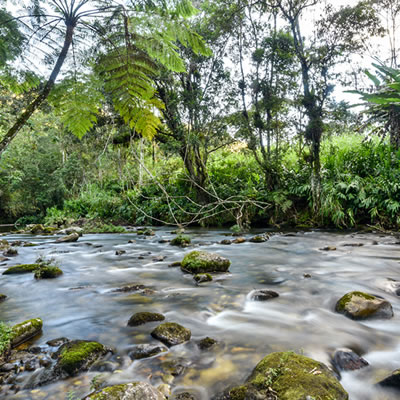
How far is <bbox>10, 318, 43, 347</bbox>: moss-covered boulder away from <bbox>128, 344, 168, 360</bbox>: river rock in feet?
2.52

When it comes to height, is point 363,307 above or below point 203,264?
below

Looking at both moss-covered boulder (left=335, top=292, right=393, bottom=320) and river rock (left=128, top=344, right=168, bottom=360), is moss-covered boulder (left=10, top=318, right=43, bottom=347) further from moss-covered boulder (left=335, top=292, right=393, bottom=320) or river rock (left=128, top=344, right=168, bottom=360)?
moss-covered boulder (left=335, top=292, right=393, bottom=320)

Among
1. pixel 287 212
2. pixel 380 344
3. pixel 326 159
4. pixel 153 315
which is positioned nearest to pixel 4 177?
pixel 287 212

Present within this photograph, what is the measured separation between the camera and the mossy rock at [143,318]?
2303mm

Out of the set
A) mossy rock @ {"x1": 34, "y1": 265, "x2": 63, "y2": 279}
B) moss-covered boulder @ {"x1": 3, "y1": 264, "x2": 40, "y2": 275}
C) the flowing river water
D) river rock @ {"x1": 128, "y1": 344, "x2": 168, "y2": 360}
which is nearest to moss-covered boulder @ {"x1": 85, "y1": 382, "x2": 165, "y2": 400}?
the flowing river water

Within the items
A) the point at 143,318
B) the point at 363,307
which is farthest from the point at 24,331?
the point at 363,307

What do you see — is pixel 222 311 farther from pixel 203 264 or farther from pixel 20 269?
pixel 20 269

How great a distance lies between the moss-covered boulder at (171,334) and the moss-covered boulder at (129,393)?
2.00 ft

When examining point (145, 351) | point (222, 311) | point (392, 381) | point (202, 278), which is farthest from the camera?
point (202, 278)

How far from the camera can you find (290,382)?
1.35 m

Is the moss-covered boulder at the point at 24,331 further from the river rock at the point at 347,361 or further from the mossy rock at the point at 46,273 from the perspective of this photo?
the river rock at the point at 347,361

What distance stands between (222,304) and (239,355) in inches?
34.6

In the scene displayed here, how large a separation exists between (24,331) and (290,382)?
5.82 ft

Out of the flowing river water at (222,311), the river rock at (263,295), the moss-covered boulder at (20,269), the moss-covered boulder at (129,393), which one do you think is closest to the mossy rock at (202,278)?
the flowing river water at (222,311)
